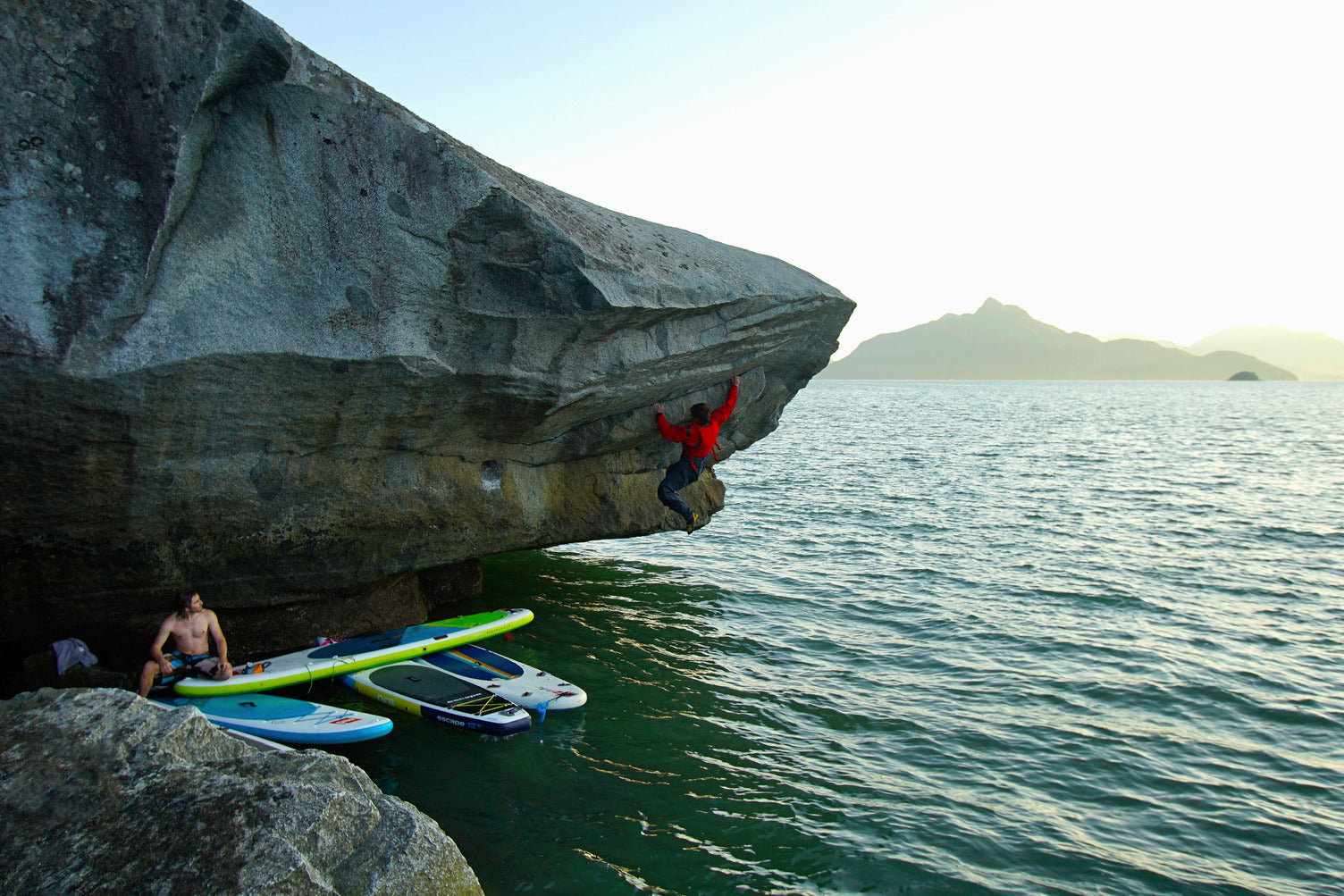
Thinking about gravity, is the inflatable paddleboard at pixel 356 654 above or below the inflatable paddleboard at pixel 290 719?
above

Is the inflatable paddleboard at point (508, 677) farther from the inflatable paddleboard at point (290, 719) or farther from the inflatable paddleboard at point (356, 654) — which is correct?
the inflatable paddleboard at point (290, 719)

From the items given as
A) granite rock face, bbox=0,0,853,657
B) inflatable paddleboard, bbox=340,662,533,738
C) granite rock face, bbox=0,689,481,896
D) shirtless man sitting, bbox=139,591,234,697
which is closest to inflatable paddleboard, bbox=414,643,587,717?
inflatable paddleboard, bbox=340,662,533,738

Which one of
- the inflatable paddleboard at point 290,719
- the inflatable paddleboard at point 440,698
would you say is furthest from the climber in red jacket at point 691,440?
the inflatable paddleboard at point 290,719

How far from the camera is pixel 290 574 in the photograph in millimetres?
10461

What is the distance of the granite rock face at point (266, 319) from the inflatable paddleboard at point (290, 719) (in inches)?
49.7

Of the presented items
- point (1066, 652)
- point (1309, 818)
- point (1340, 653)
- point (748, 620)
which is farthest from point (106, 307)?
point (1340, 653)

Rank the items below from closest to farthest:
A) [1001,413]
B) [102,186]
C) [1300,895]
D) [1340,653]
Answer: [102,186] < [1300,895] < [1340,653] < [1001,413]

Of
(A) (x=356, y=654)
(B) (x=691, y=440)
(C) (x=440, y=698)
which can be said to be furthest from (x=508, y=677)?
(B) (x=691, y=440)

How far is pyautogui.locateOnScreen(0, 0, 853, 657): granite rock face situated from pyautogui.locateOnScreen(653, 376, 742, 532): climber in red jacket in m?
1.04

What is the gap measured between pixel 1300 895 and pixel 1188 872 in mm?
896

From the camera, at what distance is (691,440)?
13.4m

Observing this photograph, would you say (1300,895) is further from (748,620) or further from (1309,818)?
(748,620)

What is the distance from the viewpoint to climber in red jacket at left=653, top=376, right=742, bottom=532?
13.2m

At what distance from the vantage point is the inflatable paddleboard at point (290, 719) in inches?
366
